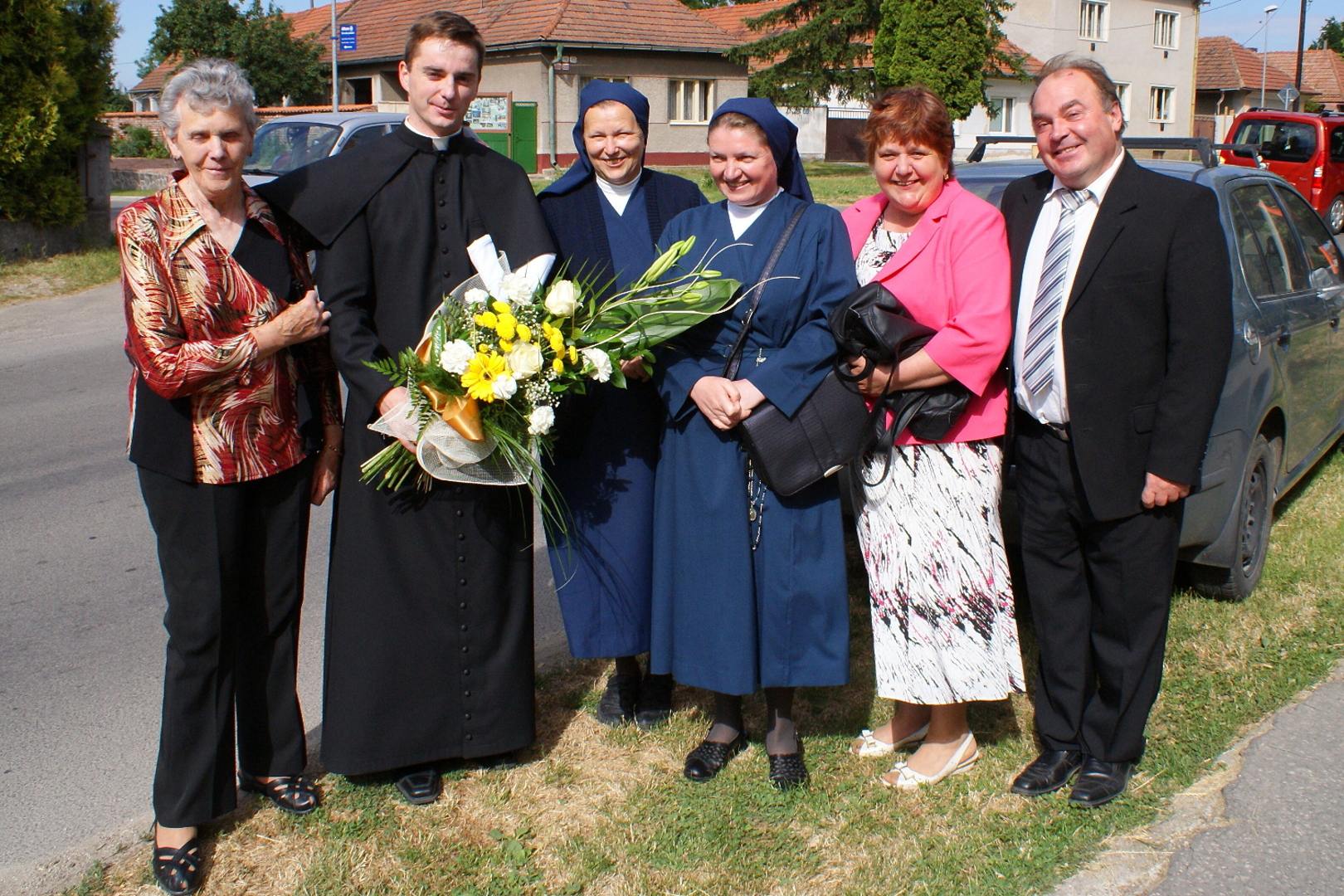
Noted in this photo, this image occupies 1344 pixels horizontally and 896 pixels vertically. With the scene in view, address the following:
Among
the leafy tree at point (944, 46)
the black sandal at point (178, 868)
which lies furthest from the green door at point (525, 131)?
the black sandal at point (178, 868)

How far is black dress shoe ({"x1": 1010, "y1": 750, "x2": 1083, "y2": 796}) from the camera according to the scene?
375 cm

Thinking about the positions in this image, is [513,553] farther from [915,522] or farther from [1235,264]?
[1235,264]

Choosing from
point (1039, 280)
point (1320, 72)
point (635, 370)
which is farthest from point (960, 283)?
point (1320, 72)

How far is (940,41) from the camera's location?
32750 mm

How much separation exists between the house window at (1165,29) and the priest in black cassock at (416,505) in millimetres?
52825

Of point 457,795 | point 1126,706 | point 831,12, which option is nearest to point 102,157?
point 457,795

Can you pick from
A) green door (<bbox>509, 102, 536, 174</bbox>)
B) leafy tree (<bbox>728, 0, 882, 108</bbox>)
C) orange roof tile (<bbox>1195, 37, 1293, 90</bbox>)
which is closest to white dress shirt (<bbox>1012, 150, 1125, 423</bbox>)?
green door (<bbox>509, 102, 536, 174</bbox>)

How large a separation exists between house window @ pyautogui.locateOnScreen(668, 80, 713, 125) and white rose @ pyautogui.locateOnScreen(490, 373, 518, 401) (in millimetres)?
35204

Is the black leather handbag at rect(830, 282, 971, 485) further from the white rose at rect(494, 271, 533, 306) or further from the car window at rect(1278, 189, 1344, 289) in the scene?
the car window at rect(1278, 189, 1344, 289)

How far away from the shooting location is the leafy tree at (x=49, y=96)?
13.4 metres

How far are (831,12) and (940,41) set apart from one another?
5.31 metres

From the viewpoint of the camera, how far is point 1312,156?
69.4 ft

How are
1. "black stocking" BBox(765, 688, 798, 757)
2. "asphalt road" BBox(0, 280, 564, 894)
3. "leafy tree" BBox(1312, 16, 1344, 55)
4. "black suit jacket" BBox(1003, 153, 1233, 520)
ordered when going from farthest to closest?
"leafy tree" BBox(1312, 16, 1344, 55) → "black stocking" BBox(765, 688, 798, 757) → "asphalt road" BBox(0, 280, 564, 894) → "black suit jacket" BBox(1003, 153, 1233, 520)

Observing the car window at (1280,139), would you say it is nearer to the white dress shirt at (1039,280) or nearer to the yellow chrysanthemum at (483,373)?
the white dress shirt at (1039,280)
